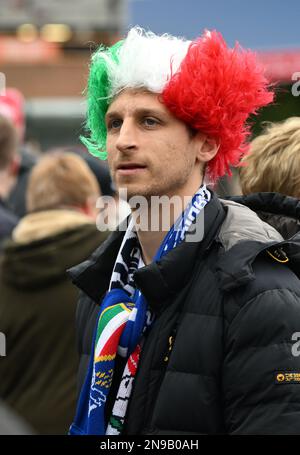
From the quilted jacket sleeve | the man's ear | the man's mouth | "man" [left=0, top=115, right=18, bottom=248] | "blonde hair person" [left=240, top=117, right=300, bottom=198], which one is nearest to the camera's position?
the quilted jacket sleeve

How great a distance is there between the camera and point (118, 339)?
2.72 meters

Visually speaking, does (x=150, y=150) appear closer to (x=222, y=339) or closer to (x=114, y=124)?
(x=114, y=124)

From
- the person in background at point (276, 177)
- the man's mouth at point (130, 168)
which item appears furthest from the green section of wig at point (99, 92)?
the person in background at point (276, 177)

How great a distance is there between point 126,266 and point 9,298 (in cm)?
167

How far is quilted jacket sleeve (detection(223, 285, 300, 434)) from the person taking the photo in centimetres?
A: 242

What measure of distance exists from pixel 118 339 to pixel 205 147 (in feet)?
2.15

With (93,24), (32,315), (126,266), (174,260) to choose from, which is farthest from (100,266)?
(93,24)

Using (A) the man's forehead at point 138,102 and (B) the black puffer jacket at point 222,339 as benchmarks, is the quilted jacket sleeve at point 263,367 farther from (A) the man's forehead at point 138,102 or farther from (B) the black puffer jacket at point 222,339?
(A) the man's forehead at point 138,102

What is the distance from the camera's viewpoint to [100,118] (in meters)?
3.09

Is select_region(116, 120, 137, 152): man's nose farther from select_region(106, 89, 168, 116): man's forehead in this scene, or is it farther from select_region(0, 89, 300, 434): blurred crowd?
select_region(0, 89, 300, 434): blurred crowd

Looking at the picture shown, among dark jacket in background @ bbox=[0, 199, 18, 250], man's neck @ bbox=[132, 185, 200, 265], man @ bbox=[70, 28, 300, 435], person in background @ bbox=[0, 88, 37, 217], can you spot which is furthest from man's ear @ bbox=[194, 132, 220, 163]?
person in background @ bbox=[0, 88, 37, 217]

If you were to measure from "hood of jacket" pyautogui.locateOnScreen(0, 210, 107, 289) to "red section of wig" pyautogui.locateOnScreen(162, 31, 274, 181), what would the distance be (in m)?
1.58

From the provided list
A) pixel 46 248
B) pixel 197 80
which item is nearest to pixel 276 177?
pixel 197 80

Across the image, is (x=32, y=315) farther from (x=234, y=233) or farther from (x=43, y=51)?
(x=43, y=51)
